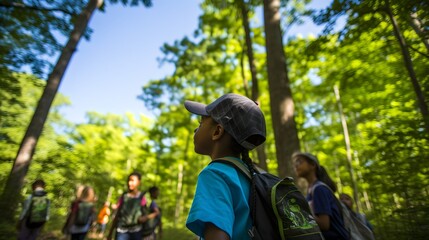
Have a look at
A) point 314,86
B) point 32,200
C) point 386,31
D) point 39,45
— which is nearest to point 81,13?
point 39,45

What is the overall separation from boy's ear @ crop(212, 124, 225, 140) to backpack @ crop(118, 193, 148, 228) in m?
4.29

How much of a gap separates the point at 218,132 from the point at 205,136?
97 mm

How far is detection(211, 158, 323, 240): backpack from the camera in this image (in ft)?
3.61

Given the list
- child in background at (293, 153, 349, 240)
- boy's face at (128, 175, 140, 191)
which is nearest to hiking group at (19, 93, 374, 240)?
child in background at (293, 153, 349, 240)

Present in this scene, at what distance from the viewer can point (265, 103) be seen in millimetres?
15766

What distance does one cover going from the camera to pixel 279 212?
44.3 inches

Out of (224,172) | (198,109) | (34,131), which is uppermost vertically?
(34,131)

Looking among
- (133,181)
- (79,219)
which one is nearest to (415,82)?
(133,181)

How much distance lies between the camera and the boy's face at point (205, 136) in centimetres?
150

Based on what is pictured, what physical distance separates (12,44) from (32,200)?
508cm

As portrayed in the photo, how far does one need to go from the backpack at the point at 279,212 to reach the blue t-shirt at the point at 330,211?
1.43m

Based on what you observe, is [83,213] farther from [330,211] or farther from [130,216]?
[330,211]

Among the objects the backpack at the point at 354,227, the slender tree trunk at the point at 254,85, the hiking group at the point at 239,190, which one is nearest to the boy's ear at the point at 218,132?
the hiking group at the point at 239,190

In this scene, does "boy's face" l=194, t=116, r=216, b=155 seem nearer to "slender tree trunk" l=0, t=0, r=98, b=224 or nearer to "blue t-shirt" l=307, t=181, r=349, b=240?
"blue t-shirt" l=307, t=181, r=349, b=240
